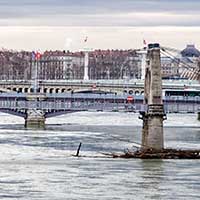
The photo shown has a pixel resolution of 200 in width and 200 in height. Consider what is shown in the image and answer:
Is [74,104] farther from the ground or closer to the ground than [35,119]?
farther from the ground

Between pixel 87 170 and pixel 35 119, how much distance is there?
5310cm

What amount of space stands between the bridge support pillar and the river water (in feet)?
51.0

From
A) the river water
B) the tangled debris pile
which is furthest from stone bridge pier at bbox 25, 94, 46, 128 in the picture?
the tangled debris pile

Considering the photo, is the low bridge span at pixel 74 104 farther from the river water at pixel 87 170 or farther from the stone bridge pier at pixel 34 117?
the river water at pixel 87 170

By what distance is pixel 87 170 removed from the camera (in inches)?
2223

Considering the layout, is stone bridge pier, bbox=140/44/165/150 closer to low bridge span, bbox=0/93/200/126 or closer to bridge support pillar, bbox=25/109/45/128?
low bridge span, bbox=0/93/200/126

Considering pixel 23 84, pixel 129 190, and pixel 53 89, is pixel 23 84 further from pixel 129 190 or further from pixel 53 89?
pixel 129 190

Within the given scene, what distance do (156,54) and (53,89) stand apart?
3165 inches

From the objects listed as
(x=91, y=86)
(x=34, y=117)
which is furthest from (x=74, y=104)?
(x=91, y=86)

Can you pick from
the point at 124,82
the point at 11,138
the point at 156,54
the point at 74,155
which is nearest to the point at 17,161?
the point at 74,155

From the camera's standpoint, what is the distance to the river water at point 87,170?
151 ft

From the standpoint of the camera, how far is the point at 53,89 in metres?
149

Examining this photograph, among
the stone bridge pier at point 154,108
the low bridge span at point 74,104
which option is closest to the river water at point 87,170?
the stone bridge pier at point 154,108

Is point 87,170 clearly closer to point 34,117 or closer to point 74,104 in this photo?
point 34,117
